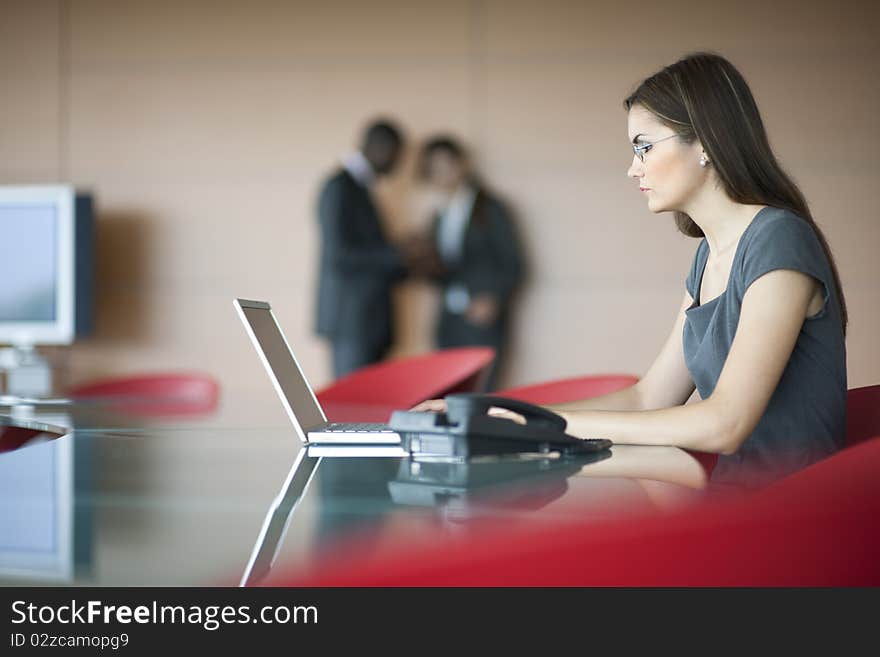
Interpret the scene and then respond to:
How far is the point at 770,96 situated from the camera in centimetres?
616

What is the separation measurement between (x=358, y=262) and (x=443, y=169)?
0.78 metres

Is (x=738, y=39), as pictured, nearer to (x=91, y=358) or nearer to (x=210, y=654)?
(x=91, y=358)

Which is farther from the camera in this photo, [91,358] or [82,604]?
[91,358]

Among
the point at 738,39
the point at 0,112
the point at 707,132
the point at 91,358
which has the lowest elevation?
the point at 91,358

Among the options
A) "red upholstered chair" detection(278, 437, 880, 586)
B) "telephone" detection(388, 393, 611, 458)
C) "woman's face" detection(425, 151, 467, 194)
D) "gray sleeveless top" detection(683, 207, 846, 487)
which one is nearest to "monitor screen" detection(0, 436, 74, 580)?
"red upholstered chair" detection(278, 437, 880, 586)

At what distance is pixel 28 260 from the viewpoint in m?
5.91

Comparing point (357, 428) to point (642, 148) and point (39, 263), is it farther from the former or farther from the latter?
point (39, 263)

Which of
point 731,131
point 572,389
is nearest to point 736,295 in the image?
point 731,131

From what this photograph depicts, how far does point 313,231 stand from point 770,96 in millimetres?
2850

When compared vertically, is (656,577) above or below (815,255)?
below

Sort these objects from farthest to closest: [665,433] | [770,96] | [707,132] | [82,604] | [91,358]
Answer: [91,358] → [770,96] → [707,132] → [665,433] → [82,604]

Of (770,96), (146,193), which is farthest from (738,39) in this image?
(146,193)

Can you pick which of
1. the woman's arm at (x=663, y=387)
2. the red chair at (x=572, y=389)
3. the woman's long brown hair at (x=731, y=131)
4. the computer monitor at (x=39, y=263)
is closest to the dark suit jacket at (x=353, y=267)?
the computer monitor at (x=39, y=263)

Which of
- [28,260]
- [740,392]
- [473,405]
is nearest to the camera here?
[473,405]
